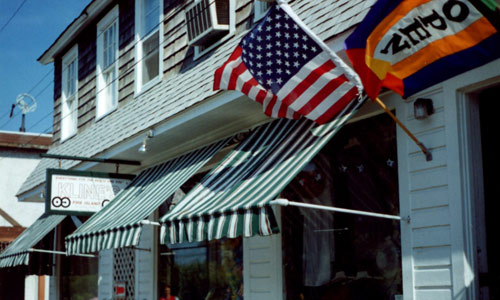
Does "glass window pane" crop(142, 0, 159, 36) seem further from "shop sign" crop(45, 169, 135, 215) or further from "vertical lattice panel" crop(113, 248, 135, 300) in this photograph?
"vertical lattice panel" crop(113, 248, 135, 300)

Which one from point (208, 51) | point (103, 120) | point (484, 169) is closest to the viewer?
point (484, 169)

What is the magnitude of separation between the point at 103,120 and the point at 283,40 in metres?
7.21

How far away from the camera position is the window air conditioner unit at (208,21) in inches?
384

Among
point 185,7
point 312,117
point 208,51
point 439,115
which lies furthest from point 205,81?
point 439,115

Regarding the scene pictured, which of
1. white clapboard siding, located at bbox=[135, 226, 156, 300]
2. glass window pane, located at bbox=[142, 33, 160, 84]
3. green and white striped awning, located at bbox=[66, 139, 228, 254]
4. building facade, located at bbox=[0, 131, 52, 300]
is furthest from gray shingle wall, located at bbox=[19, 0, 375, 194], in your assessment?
building facade, located at bbox=[0, 131, 52, 300]

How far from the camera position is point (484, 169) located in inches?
246

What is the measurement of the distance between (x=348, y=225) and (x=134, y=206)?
348 cm

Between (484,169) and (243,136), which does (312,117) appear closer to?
(484,169)

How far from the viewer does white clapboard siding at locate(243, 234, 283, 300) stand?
8602 millimetres

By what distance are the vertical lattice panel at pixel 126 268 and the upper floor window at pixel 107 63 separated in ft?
8.22

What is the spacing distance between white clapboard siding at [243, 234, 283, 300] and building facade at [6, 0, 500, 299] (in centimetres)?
2

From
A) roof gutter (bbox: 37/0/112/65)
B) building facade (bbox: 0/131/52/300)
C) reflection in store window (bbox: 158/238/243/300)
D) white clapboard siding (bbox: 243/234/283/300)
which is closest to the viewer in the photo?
white clapboard siding (bbox: 243/234/283/300)

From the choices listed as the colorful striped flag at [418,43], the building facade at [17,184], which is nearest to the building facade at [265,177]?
the colorful striped flag at [418,43]

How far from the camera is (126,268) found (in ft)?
41.8
